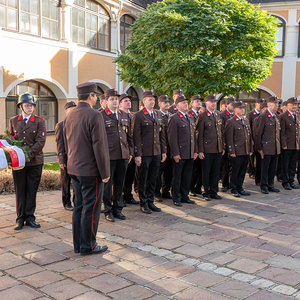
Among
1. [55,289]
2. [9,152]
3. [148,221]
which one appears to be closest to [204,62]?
[148,221]

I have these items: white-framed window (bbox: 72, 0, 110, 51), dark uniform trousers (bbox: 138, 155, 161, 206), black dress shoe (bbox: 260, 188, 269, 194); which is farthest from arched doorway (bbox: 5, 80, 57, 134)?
black dress shoe (bbox: 260, 188, 269, 194)

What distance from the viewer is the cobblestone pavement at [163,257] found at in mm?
3816

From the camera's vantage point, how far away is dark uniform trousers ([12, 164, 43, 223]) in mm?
5848

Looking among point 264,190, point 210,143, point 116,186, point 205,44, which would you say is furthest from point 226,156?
point 205,44

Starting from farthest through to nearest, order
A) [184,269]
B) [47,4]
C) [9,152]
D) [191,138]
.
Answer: [47,4]
[191,138]
[9,152]
[184,269]

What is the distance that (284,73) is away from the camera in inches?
889

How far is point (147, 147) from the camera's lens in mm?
6898

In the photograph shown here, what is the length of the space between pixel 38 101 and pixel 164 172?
31.6 ft

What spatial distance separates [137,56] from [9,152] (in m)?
10.7

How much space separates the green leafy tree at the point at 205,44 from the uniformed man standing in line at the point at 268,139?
5.34 metres

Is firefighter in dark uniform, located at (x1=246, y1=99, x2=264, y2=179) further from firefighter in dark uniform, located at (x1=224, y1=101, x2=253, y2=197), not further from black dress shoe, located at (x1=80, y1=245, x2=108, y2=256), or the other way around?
black dress shoe, located at (x1=80, y1=245, x2=108, y2=256)

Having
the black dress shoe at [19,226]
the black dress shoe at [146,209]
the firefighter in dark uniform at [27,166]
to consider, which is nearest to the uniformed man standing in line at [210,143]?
the black dress shoe at [146,209]

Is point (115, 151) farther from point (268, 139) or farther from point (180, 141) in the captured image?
point (268, 139)

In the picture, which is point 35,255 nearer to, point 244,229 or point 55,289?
point 55,289
